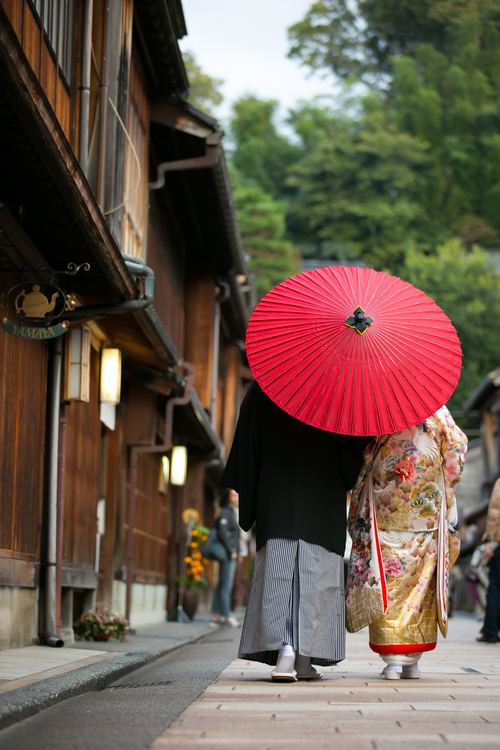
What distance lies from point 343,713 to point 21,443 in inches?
158

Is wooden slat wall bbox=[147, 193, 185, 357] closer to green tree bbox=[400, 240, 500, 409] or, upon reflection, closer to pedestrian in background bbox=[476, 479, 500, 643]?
pedestrian in background bbox=[476, 479, 500, 643]

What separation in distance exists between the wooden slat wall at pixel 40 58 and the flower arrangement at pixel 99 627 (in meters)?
4.39

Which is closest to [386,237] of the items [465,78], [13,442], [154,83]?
[465,78]

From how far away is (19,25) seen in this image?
655 centimetres

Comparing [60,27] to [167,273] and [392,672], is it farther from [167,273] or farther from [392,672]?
[167,273]

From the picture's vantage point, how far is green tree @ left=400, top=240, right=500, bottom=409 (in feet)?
134

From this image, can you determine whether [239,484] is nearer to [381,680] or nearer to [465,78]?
[381,680]

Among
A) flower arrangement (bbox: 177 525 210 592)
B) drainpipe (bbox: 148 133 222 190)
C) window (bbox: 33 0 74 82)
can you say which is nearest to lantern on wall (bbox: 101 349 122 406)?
window (bbox: 33 0 74 82)

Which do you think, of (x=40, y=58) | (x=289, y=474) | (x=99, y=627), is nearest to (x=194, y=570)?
(x=99, y=627)

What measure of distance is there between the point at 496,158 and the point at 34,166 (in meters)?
53.7

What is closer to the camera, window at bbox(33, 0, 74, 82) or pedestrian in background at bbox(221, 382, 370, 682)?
pedestrian in background at bbox(221, 382, 370, 682)

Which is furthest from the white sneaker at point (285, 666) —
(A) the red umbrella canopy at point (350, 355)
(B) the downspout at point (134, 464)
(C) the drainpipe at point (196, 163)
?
(C) the drainpipe at point (196, 163)

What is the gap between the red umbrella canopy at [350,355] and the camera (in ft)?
17.2

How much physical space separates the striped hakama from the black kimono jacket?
0.32 ft
